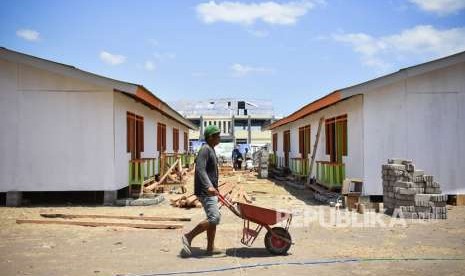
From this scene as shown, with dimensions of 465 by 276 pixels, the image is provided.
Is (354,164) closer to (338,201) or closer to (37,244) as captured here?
(338,201)

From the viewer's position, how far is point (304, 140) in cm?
2014

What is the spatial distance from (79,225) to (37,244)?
5.50 feet

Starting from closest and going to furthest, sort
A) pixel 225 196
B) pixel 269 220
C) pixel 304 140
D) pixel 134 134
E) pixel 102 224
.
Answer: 1. pixel 269 220
2. pixel 102 224
3. pixel 225 196
4. pixel 134 134
5. pixel 304 140

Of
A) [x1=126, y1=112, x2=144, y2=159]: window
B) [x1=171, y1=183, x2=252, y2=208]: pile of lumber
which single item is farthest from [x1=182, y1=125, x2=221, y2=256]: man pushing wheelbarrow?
[x1=126, y1=112, x2=144, y2=159]: window

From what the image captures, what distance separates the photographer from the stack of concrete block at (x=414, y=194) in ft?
32.5

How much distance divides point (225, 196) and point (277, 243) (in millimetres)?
6052

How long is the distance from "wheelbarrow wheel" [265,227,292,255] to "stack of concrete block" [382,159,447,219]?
14.5ft

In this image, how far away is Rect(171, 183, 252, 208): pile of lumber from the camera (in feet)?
Answer: 38.8

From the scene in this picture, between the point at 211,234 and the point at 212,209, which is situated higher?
the point at 212,209

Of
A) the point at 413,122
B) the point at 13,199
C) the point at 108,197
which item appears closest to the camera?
the point at 13,199

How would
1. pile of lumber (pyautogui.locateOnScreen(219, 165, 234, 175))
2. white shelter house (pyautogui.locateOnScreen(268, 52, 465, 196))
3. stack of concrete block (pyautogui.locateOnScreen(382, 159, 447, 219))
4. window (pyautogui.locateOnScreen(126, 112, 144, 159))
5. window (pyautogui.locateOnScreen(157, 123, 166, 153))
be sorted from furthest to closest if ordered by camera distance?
pile of lumber (pyautogui.locateOnScreen(219, 165, 234, 175)) → window (pyautogui.locateOnScreen(157, 123, 166, 153)) → window (pyautogui.locateOnScreen(126, 112, 144, 159)) → white shelter house (pyautogui.locateOnScreen(268, 52, 465, 196)) → stack of concrete block (pyautogui.locateOnScreen(382, 159, 447, 219))

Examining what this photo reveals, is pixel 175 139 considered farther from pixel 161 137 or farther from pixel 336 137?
pixel 336 137

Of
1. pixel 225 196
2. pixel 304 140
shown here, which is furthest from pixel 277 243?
pixel 304 140

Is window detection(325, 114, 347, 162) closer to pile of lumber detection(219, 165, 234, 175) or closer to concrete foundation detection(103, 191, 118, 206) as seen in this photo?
concrete foundation detection(103, 191, 118, 206)
